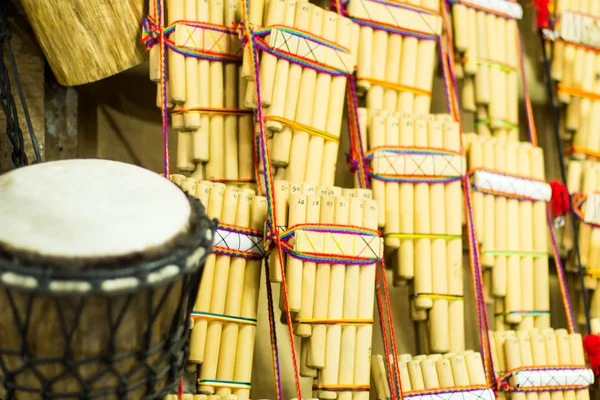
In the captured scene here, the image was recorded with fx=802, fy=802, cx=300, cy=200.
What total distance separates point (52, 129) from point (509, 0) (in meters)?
1.37

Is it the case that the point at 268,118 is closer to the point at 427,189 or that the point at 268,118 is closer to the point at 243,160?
the point at 243,160

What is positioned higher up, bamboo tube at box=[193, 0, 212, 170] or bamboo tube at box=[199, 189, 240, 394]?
bamboo tube at box=[193, 0, 212, 170]

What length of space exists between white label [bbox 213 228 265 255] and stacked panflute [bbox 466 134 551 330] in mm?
652

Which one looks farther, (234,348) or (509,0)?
(509,0)

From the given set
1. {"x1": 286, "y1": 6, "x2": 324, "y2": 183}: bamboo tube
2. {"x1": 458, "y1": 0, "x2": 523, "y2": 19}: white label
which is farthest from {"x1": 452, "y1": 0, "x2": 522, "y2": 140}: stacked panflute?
{"x1": 286, "y1": 6, "x2": 324, "y2": 183}: bamboo tube

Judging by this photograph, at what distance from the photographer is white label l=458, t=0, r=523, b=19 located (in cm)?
233

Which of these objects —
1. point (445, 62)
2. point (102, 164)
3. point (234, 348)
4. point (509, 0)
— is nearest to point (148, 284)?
point (102, 164)

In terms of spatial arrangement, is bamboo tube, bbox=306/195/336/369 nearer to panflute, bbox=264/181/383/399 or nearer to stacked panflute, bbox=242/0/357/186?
panflute, bbox=264/181/383/399

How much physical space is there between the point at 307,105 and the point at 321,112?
0.04 m

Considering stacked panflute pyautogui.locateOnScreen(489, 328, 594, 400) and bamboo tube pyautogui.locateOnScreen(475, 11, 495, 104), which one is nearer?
stacked panflute pyautogui.locateOnScreen(489, 328, 594, 400)

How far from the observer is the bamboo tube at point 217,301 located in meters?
1.74

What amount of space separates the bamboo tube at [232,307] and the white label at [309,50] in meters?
0.36

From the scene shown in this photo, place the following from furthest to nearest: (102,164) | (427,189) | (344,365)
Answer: (427,189) < (344,365) < (102,164)

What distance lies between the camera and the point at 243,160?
1949 mm
